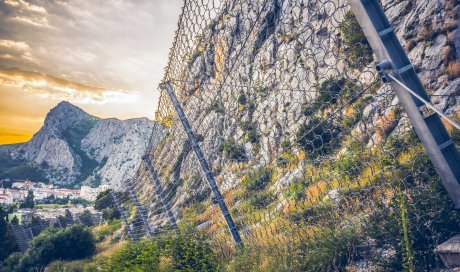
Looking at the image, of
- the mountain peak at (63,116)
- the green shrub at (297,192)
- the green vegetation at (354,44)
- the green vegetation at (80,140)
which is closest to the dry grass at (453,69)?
the green shrub at (297,192)

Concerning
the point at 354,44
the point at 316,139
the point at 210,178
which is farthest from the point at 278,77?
the point at 354,44

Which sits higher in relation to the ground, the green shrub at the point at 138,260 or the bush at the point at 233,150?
the bush at the point at 233,150

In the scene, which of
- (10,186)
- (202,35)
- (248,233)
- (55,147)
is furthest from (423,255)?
(55,147)

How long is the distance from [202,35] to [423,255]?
3.07 m

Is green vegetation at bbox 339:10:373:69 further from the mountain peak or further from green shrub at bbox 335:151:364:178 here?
the mountain peak

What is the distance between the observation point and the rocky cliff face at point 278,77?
2.34m

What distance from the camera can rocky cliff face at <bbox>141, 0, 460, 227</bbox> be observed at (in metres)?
2.34

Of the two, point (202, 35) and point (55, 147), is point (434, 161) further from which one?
point (55, 147)

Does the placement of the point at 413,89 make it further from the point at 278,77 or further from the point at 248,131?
the point at 278,77

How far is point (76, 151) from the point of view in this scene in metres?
126

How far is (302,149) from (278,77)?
2.28 m

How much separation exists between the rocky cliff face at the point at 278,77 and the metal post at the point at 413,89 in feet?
0.53

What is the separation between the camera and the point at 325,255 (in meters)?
2.32

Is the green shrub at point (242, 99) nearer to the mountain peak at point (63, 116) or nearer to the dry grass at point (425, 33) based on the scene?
the dry grass at point (425, 33)
